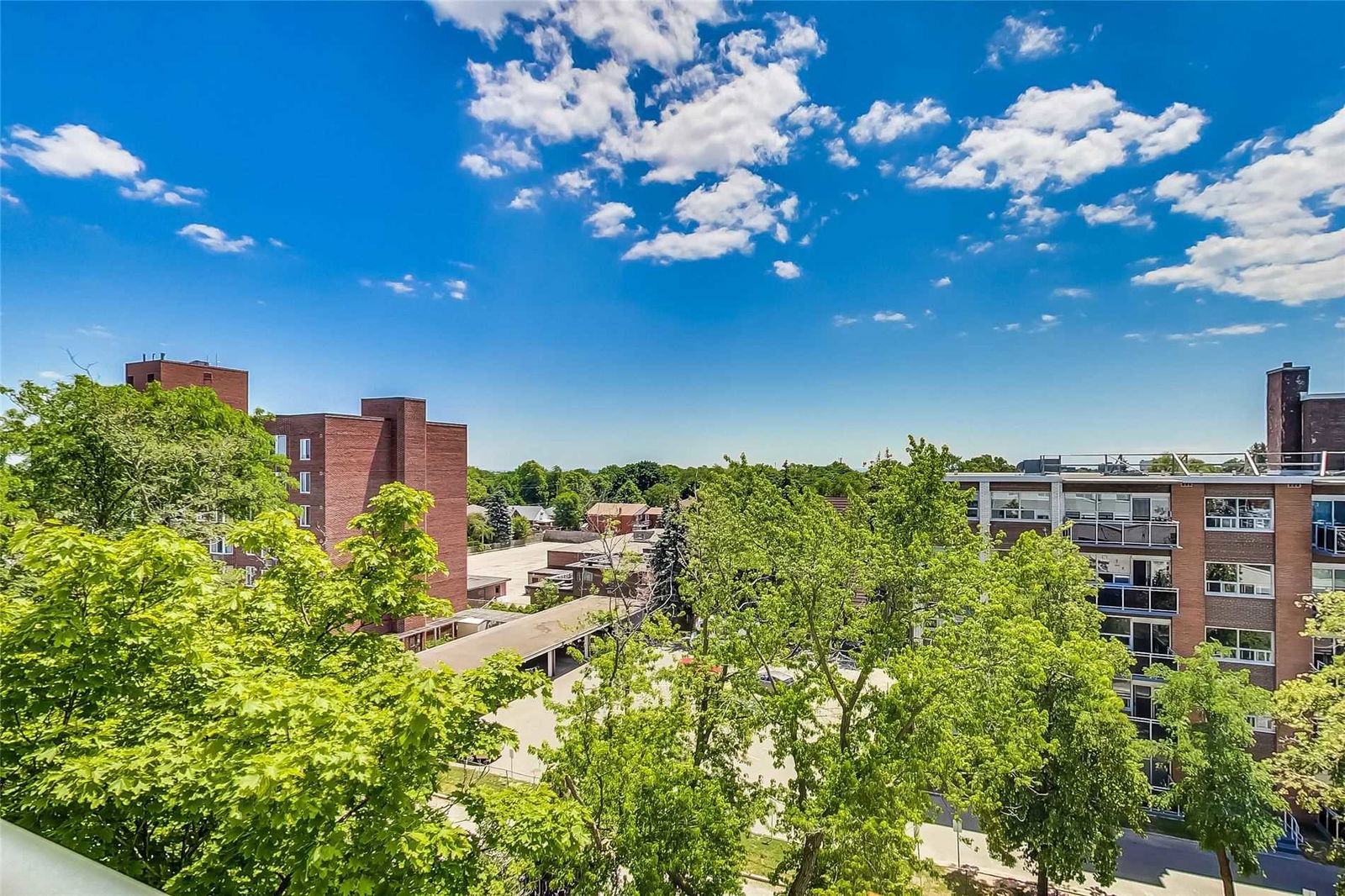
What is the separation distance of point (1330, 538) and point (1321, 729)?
6.23 metres

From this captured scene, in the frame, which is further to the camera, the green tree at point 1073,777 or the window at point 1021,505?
the window at point 1021,505

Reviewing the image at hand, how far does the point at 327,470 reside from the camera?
2556 cm

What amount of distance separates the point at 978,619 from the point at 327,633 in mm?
8921

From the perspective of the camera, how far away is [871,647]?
31.3ft

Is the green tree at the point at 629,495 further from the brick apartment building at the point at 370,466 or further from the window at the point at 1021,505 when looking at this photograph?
the window at the point at 1021,505

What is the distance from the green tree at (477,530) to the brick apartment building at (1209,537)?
51.6 metres

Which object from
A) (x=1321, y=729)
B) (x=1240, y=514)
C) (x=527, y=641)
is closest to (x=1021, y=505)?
(x=1240, y=514)

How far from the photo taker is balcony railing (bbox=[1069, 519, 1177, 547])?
55.7 feet

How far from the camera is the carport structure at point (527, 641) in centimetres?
→ 2220

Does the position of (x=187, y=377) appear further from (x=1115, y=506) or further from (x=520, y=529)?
(x=1115, y=506)

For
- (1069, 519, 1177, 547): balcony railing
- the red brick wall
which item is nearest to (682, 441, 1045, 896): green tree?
(1069, 519, 1177, 547): balcony railing

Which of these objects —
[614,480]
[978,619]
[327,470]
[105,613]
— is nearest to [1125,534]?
[978,619]

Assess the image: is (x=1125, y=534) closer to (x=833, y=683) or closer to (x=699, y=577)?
(x=833, y=683)

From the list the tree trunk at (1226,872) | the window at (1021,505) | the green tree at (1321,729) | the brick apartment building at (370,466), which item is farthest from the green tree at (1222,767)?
the brick apartment building at (370,466)
